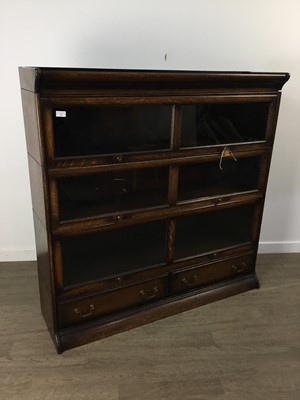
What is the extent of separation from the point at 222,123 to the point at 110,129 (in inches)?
24.6

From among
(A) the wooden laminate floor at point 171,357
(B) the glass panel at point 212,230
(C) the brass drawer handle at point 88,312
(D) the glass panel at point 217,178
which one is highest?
(D) the glass panel at point 217,178

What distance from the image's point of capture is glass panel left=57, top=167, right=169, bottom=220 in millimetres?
1569

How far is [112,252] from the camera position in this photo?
71.1 inches

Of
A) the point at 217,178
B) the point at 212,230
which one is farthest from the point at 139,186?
the point at 212,230

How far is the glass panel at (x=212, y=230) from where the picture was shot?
196 centimetres

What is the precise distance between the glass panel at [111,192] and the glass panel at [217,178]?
136mm

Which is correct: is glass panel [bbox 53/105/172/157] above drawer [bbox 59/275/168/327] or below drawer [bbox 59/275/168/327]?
above

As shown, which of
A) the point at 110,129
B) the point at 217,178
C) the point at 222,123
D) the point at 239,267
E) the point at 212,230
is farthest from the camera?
the point at 239,267

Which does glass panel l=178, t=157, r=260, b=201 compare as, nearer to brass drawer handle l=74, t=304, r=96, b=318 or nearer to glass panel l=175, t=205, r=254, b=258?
glass panel l=175, t=205, r=254, b=258

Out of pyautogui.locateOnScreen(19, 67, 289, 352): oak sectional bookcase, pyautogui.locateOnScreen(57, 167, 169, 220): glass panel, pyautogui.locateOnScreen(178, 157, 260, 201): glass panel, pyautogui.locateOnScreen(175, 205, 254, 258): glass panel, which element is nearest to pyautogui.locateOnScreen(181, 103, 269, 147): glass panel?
pyautogui.locateOnScreen(19, 67, 289, 352): oak sectional bookcase

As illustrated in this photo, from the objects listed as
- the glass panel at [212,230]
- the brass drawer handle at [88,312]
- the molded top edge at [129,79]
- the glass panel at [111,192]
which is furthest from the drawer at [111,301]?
the molded top edge at [129,79]

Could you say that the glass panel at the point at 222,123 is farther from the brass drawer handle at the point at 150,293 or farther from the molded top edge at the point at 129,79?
the brass drawer handle at the point at 150,293

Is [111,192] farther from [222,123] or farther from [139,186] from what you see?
[222,123]

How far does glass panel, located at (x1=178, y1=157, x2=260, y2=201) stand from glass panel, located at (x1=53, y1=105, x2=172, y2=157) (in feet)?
0.79
